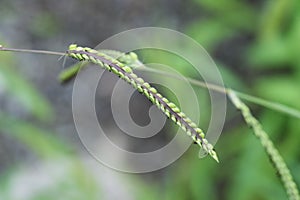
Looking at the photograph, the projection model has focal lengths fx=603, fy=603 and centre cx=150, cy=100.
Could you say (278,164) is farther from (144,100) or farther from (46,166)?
(144,100)

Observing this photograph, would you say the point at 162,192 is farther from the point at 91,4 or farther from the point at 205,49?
the point at 91,4

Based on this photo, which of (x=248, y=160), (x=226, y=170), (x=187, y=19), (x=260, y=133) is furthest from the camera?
(x=187, y=19)

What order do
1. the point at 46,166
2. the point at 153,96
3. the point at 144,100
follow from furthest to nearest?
the point at 144,100 → the point at 46,166 → the point at 153,96

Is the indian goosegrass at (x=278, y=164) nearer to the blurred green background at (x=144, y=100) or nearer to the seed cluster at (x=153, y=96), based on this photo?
the seed cluster at (x=153, y=96)

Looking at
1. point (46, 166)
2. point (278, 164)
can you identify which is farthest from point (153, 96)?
point (46, 166)

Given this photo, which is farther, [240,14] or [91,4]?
[91,4]

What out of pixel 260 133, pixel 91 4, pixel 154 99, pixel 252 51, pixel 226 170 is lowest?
pixel 226 170

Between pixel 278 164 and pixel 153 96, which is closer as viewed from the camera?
pixel 153 96

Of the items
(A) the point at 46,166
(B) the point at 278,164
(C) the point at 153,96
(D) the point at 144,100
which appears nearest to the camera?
(C) the point at 153,96

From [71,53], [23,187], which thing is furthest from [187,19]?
[71,53]
